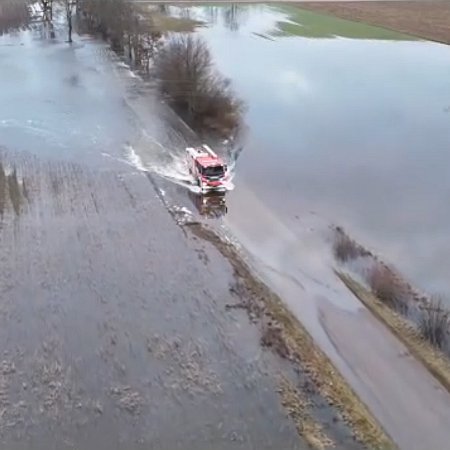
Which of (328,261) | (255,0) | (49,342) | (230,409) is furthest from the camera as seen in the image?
(255,0)

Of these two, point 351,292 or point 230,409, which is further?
point 351,292

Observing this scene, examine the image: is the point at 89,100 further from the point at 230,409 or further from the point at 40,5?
the point at 40,5

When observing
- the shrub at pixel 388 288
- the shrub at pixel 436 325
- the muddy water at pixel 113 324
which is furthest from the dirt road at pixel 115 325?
the shrub at pixel 388 288

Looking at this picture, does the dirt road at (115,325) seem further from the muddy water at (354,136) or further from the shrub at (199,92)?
the shrub at (199,92)

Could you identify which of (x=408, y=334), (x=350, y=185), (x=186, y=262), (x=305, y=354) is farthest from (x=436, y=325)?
(x=350, y=185)

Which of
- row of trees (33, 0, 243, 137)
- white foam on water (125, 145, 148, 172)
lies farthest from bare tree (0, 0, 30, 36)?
white foam on water (125, 145, 148, 172)

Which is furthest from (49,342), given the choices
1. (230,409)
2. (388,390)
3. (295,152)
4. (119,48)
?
(119,48)
